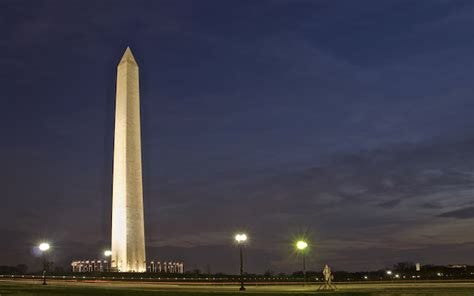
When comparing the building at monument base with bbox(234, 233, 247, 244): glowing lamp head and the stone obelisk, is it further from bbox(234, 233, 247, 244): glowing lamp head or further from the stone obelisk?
bbox(234, 233, 247, 244): glowing lamp head

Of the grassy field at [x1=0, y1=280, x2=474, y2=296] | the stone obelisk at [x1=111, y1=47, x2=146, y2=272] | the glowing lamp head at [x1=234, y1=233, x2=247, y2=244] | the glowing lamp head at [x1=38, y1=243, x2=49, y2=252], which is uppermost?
the stone obelisk at [x1=111, y1=47, x2=146, y2=272]

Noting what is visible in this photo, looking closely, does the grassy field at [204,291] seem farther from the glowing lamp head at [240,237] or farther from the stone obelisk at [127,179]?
the stone obelisk at [127,179]

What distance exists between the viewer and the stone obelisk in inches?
2879

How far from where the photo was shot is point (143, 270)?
3017 inches

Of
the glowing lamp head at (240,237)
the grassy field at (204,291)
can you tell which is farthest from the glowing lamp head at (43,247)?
the glowing lamp head at (240,237)

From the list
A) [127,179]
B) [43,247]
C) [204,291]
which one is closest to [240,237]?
[204,291]

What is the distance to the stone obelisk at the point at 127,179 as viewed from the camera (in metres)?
73.1

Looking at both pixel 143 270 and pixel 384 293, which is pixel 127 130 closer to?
pixel 143 270

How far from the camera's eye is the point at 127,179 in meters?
72.9

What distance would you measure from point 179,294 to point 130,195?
39792mm

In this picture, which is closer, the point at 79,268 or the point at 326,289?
the point at 326,289

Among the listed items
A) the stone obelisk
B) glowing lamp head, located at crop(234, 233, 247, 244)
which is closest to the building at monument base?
the stone obelisk

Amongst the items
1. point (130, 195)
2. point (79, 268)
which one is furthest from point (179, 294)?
point (79, 268)

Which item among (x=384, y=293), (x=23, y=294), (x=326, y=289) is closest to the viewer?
(x=23, y=294)
